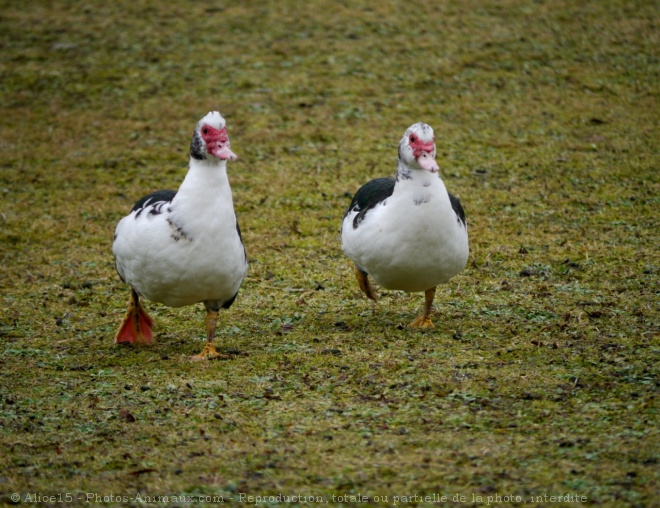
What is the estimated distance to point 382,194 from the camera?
7.48 metres

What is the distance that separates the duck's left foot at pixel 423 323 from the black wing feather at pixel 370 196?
96 cm

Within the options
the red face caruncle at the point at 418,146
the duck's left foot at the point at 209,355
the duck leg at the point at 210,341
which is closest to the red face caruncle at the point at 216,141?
the duck leg at the point at 210,341

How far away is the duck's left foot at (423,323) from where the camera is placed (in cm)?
750

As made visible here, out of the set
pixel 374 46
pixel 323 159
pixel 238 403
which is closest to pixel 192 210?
pixel 238 403

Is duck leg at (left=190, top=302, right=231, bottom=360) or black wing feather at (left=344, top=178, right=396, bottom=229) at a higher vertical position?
black wing feather at (left=344, top=178, right=396, bottom=229)

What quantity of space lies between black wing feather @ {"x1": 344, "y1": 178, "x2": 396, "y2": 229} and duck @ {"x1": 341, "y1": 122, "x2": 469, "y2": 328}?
8 centimetres

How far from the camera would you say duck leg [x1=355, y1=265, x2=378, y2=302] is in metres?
7.94

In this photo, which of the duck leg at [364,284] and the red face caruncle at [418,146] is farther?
the duck leg at [364,284]

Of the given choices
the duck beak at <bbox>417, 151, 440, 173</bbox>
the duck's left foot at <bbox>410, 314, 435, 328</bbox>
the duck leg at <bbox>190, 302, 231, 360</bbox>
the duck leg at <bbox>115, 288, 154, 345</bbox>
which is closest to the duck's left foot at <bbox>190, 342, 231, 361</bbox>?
the duck leg at <bbox>190, 302, 231, 360</bbox>

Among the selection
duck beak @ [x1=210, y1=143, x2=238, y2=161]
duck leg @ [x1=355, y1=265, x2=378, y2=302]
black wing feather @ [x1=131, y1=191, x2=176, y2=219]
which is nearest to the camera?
duck beak @ [x1=210, y1=143, x2=238, y2=161]

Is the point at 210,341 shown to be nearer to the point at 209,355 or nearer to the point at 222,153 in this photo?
the point at 209,355

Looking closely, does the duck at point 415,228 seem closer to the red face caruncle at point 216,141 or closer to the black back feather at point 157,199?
the red face caruncle at point 216,141

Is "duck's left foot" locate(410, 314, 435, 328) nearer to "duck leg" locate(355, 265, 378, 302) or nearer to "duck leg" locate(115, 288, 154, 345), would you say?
"duck leg" locate(355, 265, 378, 302)

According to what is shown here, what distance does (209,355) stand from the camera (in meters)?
6.86
